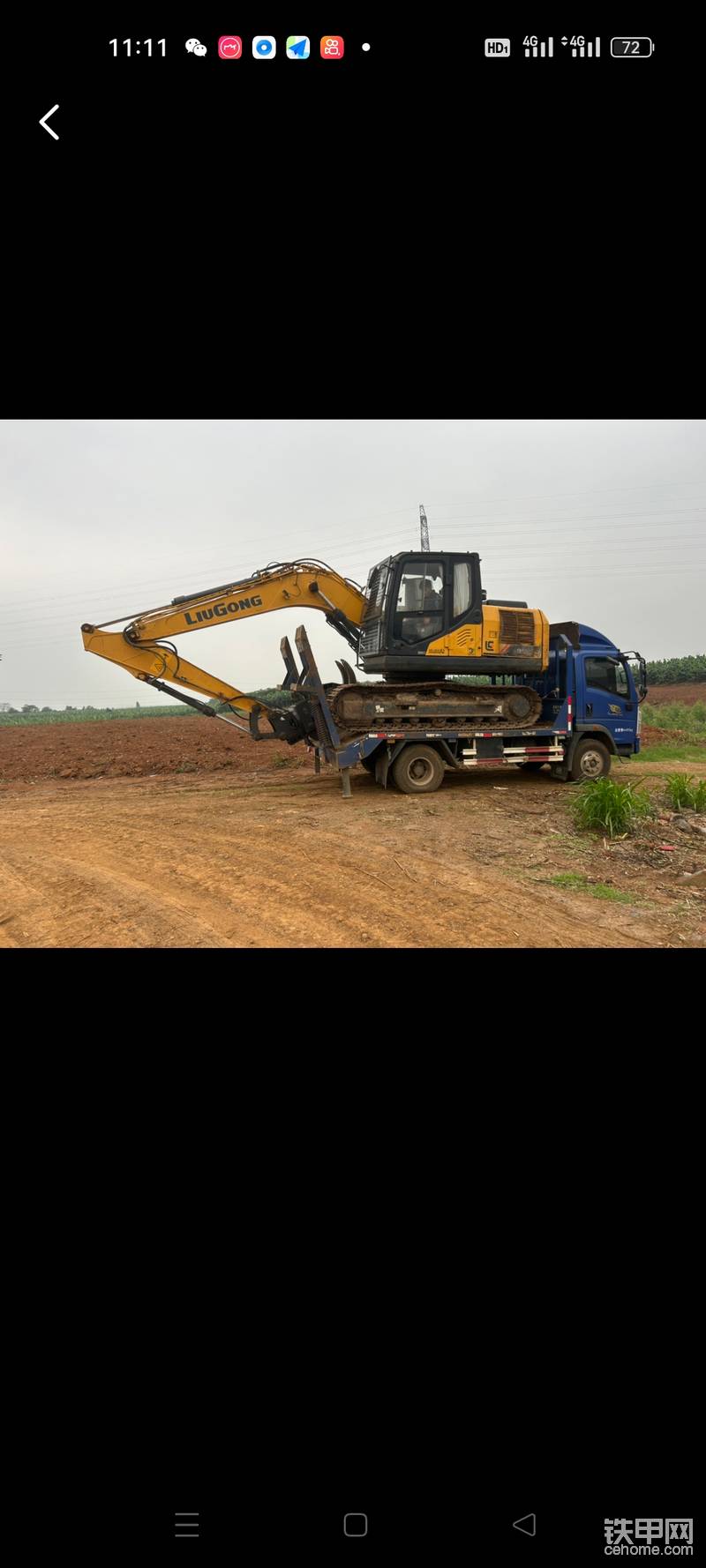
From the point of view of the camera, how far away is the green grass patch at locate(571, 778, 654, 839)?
8172 millimetres

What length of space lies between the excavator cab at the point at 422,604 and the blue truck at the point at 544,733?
89 centimetres

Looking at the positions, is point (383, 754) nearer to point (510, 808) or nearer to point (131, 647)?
point (510, 808)

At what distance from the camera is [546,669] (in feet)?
38.5

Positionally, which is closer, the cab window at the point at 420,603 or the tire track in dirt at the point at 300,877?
the tire track in dirt at the point at 300,877

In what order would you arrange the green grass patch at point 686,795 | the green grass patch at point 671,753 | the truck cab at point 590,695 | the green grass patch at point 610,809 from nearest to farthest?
the green grass patch at point 610,809 → the green grass patch at point 686,795 → the truck cab at point 590,695 → the green grass patch at point 671,753

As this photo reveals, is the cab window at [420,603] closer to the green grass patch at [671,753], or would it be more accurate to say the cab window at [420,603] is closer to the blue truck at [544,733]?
the blue truck at [544,733]

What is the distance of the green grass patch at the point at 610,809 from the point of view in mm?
8172

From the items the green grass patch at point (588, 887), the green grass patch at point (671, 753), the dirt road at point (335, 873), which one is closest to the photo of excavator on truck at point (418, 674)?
the dirt road at point (335, 873)

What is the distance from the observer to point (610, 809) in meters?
8.18

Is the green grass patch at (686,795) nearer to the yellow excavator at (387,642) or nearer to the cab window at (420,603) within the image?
the yellow excavator at (387,642)

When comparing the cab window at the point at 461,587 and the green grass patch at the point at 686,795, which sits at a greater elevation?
the cab window at the point at 461,587

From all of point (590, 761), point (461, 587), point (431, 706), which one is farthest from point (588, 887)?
point (590, 761)
